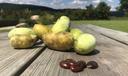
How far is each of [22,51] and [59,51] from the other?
9.3 inches

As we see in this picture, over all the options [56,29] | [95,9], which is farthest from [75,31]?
[95,9]

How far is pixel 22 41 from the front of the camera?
2109 mm

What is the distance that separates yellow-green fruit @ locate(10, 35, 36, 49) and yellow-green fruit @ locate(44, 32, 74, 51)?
11 centimetres

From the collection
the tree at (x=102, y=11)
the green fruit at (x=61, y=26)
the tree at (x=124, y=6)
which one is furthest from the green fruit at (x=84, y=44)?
the tree at (x=124, y=6)

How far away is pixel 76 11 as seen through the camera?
50719mm

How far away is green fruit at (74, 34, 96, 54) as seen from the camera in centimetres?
195

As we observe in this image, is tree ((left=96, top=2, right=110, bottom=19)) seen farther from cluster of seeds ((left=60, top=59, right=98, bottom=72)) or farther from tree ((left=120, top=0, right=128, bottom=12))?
cluster of seeds ((left=60, top=59, right=98, bottom=72))

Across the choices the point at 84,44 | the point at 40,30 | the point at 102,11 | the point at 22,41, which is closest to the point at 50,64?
the point at 84,44

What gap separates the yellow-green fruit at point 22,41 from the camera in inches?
82.3

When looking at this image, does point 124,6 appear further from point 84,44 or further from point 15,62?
point 15,62

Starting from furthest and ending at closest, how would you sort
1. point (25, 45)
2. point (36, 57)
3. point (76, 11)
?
point (76, 11)
point (25, 45)
point (36, 57)

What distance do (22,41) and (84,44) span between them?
0.42 m

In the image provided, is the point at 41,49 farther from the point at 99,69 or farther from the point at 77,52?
the point at 99,69

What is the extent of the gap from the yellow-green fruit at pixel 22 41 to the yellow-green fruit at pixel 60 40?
11cm
